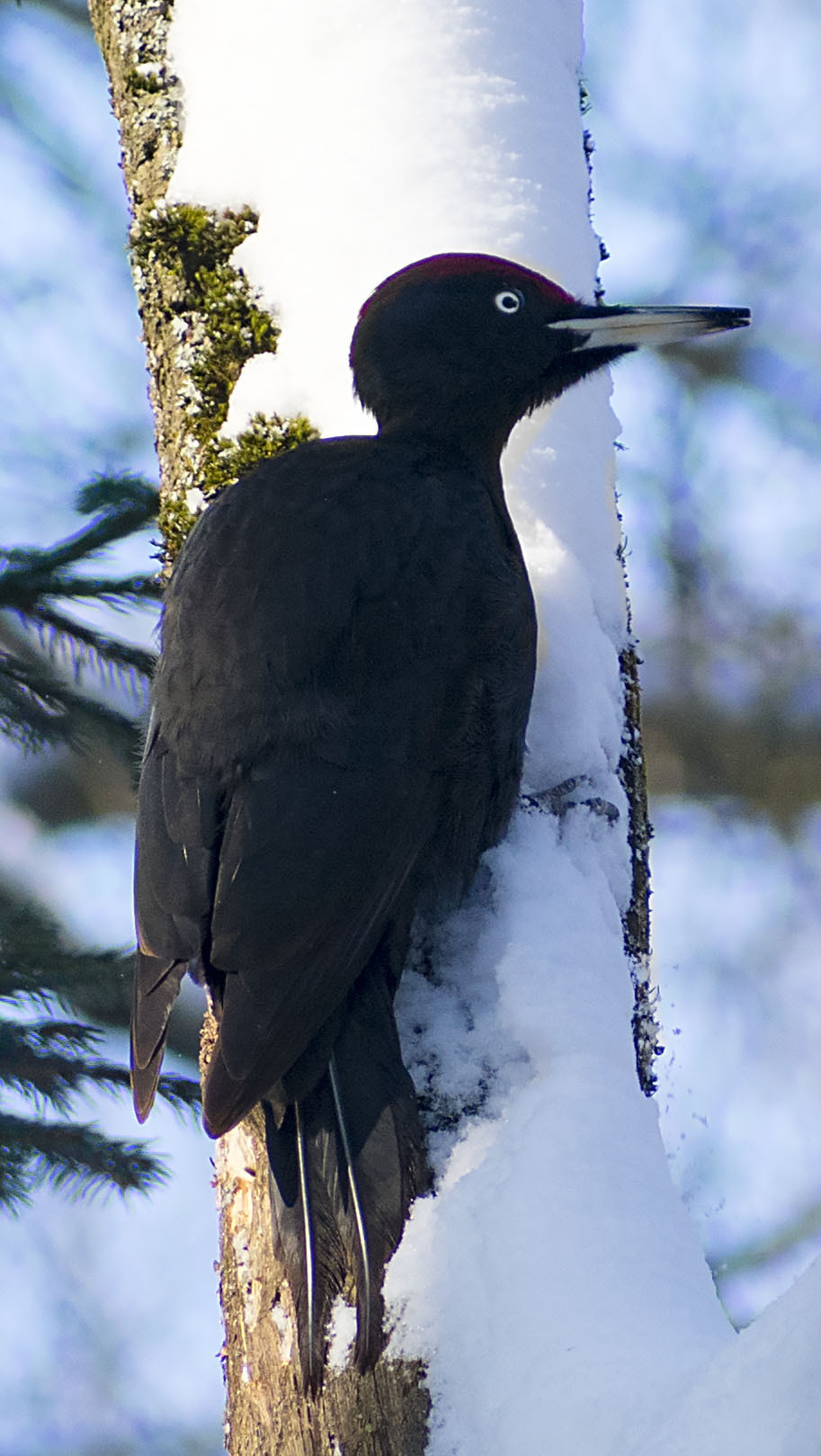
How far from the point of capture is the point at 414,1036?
201 centimetres

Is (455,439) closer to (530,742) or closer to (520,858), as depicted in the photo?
(530,742)

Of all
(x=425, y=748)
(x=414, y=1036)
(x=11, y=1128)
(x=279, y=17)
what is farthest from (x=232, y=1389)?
(x=279, y=17)

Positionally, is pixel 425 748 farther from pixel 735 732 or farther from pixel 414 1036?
pixel 735 732

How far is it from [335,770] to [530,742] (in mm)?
443

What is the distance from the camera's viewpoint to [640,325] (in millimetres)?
2508

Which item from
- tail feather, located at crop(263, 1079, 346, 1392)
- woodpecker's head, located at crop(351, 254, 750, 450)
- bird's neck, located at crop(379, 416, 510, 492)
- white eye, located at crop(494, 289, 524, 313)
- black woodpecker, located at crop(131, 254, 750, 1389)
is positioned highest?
white eye, located at crop(494, 289, 524, 313)

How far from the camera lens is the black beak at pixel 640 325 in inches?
96.5

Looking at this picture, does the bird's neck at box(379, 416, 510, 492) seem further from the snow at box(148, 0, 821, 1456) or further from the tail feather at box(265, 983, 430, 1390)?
the tail feather at box(265, 983, 430, 1390)

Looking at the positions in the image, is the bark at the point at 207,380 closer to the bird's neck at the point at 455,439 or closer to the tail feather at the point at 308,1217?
the tail feather at the point at 308,1217

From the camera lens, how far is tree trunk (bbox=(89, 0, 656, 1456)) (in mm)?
1784

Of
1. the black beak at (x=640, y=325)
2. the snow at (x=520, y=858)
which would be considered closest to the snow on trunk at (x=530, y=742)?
the snow at (x=520, y=858)

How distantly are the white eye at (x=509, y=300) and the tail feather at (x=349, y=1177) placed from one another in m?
1.19

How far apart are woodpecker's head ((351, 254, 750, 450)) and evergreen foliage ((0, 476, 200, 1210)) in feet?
1.83

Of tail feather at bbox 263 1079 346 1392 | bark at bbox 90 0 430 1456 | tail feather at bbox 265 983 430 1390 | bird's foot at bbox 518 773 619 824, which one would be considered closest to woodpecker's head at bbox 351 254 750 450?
bark at bbox 90 0 430 1456
